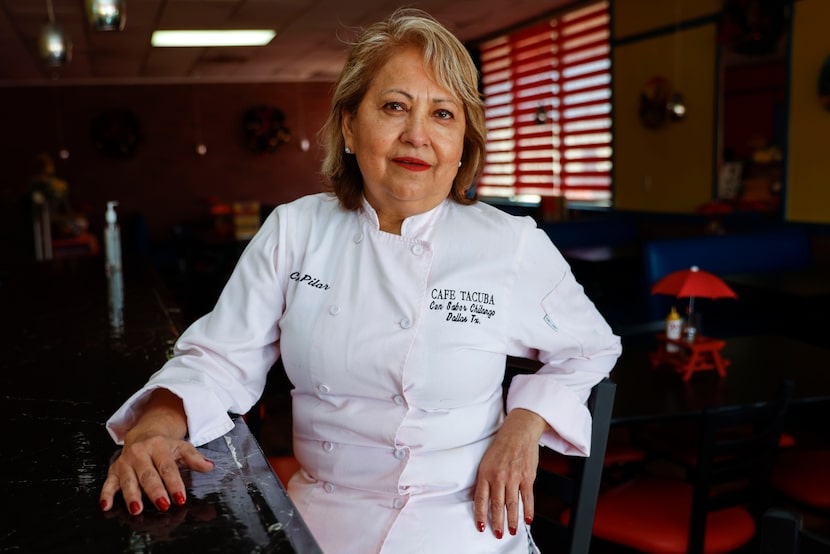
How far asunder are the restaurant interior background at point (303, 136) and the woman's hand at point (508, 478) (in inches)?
30.2

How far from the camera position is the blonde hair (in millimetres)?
1450

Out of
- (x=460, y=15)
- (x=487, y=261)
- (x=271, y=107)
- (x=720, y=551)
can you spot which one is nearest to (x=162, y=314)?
(x=487, y=261)

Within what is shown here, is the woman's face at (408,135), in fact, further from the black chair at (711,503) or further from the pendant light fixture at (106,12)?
the pendant light fixture at (106,12)

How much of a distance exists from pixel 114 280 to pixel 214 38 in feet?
18.7

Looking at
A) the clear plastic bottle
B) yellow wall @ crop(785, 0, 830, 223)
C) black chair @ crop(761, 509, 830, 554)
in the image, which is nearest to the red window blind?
yellow wall @ crop(785, 0, 830, 223)

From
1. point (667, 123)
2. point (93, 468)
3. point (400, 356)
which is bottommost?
point (93, 468)

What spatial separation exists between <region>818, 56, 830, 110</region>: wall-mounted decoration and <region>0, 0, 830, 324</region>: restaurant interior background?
63 mm

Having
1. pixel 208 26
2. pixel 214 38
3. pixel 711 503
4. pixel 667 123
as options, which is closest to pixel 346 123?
pixel 711 503

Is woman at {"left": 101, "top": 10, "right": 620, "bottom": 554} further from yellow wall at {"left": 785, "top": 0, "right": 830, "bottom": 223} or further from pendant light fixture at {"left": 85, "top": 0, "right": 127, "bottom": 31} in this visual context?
yellow wall at {"left": 785, "top": 0, "right": 830, "bottom": 223}

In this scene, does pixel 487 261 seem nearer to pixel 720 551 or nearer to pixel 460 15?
pixel 720 551

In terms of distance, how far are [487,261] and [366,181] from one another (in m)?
0.28

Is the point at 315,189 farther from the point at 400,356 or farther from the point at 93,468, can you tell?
the point at 93,468

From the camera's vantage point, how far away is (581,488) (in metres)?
1.40

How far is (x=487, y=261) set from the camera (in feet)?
4.91
